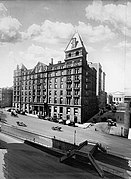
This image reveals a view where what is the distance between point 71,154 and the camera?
9.55ft

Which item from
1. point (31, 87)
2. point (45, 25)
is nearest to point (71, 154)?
point (31, 87)

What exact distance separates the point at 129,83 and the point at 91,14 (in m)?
1.67

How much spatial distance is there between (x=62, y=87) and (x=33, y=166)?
1.80m

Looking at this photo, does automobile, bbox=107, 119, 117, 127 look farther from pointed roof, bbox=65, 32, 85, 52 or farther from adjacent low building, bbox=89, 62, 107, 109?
pointed roof, bbox=65, 32, 85, 52

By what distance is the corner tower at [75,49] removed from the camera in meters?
3.07

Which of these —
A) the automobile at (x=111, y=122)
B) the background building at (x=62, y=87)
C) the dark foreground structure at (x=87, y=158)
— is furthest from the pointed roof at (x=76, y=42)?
the dark foreground structure at (x=87, y=158)

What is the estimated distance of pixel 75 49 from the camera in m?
3.11

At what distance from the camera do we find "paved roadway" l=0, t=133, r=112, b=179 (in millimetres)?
2748

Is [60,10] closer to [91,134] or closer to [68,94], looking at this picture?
[68,94]

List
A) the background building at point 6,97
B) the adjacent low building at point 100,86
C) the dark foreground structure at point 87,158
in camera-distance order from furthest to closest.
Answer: the background building at point 6,97 < the adjacent low building at point 100,86 < the dark foreground structure at point 87,158

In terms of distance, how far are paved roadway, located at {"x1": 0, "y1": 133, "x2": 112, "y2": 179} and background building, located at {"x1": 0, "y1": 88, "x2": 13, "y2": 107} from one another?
104cm

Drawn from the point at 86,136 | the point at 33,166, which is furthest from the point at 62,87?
the point at 33,166

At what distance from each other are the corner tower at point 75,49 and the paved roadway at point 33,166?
7.44 ft

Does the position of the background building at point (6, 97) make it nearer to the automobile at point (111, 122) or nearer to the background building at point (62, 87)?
the background building at point (62, 87)
